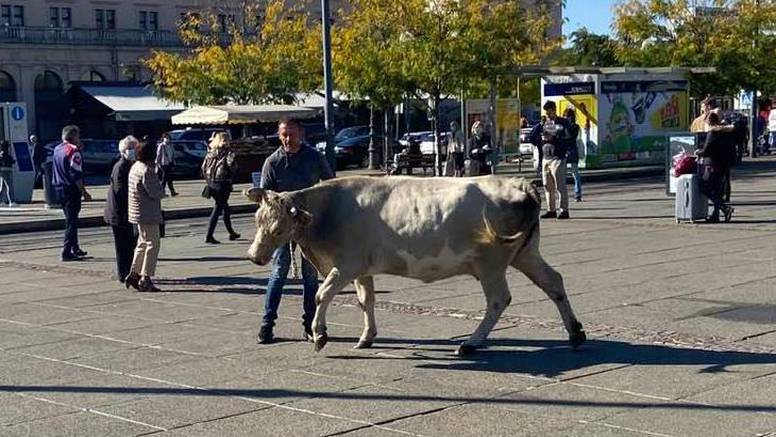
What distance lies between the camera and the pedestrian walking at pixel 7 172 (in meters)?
30.5

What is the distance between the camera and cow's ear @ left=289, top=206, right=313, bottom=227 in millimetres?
9289

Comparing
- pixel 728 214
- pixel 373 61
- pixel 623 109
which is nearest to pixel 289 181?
pixel 728 214

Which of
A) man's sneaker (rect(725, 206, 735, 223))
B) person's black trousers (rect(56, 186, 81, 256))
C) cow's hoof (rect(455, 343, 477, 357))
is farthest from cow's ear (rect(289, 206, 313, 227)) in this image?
man's sneaker (rect(725, 206, 735, 223))

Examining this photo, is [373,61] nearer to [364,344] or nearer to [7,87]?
[364,344]

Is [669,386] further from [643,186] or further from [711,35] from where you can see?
[711,35]

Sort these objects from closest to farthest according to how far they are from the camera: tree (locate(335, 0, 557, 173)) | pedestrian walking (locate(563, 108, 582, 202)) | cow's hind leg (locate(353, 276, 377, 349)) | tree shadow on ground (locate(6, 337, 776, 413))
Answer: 1. tree shadow on ground (locate(6, 337, 776, 413))
2. cow's hind leg (locate(353, 276, 377, 349))
3. pedestrian walking (locate(563, 108, 582, 202))
4. tree (locate(335, 0, 557, 173))

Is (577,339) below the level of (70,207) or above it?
below

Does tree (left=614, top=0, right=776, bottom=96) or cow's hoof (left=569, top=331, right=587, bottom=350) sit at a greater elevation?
tree (left=614, top=0, right=776, bottom=96)

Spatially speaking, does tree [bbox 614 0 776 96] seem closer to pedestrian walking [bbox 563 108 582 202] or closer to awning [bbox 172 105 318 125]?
awning [bbox 172 105 318 125]

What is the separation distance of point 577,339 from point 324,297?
1930mm

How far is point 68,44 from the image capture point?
68062 millimetres

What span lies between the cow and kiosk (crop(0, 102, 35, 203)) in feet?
76.0

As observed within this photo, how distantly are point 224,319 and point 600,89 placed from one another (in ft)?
82.7

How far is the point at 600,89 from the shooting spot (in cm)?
3512
